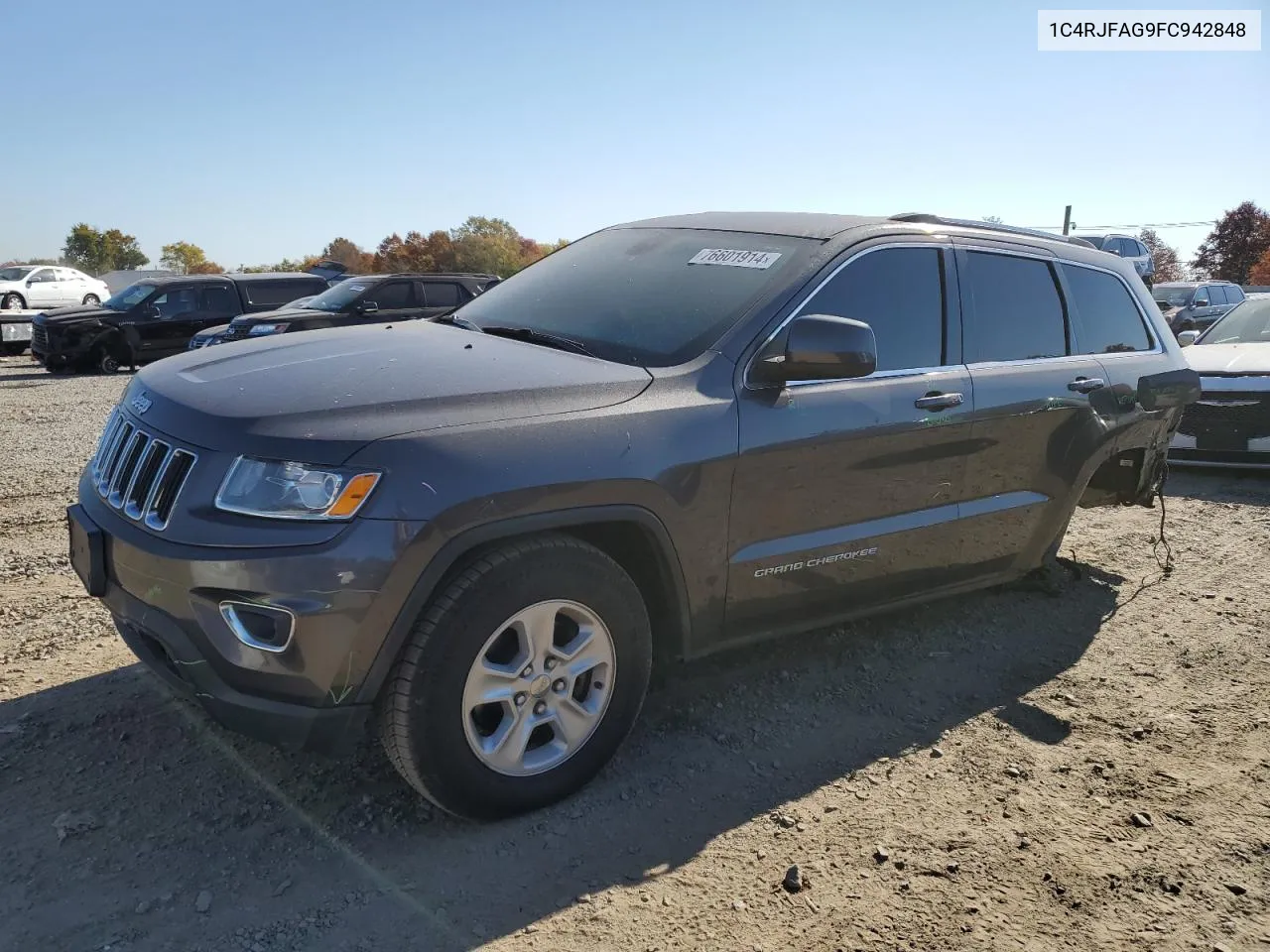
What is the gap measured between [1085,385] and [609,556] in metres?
2.63

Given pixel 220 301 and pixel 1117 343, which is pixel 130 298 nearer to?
pixel 220 301

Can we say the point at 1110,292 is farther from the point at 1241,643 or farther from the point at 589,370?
the point at 589,370

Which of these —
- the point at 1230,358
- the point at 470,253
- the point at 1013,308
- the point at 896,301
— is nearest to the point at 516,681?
the point at 896,301

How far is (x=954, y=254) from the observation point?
4.16 m

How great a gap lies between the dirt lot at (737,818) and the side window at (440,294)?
34.1 feet

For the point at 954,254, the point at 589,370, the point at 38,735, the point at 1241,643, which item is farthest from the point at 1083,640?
the point at 38,735

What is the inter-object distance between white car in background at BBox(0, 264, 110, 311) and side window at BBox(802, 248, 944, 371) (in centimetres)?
2645

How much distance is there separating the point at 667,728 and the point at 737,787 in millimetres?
425

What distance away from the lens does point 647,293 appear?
3.80 meters

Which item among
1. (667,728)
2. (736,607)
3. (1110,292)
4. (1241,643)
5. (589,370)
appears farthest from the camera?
(1110,292)

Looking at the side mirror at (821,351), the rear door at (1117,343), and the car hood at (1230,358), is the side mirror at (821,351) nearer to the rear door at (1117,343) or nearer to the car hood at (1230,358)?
the rear door at (1117,343)

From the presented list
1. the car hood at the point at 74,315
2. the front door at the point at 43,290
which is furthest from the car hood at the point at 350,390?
the front door at the point at 43,290

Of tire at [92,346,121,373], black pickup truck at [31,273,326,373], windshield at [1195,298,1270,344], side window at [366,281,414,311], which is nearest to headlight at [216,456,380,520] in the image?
windshield at [1195,298,1270,344]

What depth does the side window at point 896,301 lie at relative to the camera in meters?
3.71
